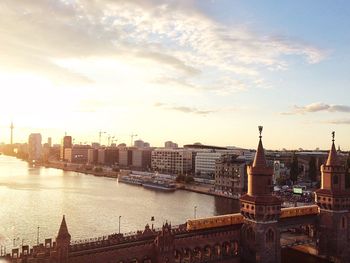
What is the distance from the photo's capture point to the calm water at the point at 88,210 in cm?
7500

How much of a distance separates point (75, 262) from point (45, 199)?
277ft

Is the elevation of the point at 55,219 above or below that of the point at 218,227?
below

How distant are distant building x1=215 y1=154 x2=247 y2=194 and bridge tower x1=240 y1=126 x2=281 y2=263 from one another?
8516 centimetres

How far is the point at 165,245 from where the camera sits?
4294cm

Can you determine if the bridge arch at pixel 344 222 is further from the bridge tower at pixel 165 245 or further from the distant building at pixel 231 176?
the distant building at pixel 231 176

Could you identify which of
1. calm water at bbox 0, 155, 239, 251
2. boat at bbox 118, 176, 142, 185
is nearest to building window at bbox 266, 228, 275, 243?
calm water at bbox 0, 155, 239, 251

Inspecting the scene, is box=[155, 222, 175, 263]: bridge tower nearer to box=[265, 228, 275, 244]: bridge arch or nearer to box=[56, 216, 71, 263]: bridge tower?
box=[56, 216, 71, 263]: bridge tower

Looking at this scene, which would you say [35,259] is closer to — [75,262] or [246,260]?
[75,262]

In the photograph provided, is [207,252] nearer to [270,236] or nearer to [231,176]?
[270,236]

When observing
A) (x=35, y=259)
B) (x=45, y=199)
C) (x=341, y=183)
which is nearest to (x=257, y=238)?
(x=341, y=183)

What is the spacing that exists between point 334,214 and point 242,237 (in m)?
16.2

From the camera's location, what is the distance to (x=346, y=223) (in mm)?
58969

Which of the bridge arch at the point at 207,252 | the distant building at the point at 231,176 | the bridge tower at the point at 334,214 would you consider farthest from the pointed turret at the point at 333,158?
the distant building at the point at 231,176

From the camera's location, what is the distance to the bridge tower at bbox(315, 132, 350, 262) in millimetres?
58000
